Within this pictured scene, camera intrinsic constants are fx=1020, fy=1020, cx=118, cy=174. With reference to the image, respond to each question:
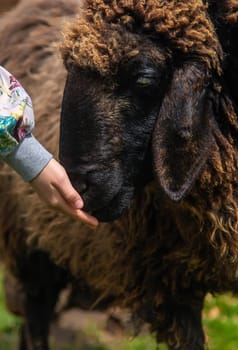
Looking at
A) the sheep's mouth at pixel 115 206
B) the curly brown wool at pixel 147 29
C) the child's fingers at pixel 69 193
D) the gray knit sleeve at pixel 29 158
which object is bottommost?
the sheep's mouth at pixel 115 206

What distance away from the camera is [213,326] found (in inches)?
189

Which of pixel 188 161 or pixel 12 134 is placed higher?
pixel 12 134

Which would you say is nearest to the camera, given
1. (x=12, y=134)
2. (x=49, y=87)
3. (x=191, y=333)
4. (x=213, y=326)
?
(x=12, y=134)

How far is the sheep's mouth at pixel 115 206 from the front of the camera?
9.78 ft

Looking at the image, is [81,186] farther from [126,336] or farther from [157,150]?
[126,336]

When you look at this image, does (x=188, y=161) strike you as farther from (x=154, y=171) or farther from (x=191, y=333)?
(x=191, y=333)

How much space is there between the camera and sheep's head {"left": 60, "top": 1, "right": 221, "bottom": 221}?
2873 mm

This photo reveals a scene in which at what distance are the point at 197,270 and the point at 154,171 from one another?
531 mm

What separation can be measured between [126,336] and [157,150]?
1863 mm

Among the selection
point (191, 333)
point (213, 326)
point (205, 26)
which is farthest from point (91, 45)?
point (213, 326)

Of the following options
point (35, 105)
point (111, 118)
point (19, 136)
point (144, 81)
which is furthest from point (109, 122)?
point (35, 105)

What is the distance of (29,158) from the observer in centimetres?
288

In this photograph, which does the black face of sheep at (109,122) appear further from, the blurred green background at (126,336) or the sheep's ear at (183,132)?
the blurred green background at (126,336)

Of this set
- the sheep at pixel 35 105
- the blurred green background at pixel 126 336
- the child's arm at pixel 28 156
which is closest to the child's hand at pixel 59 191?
the child's arm at pixel 28 156
